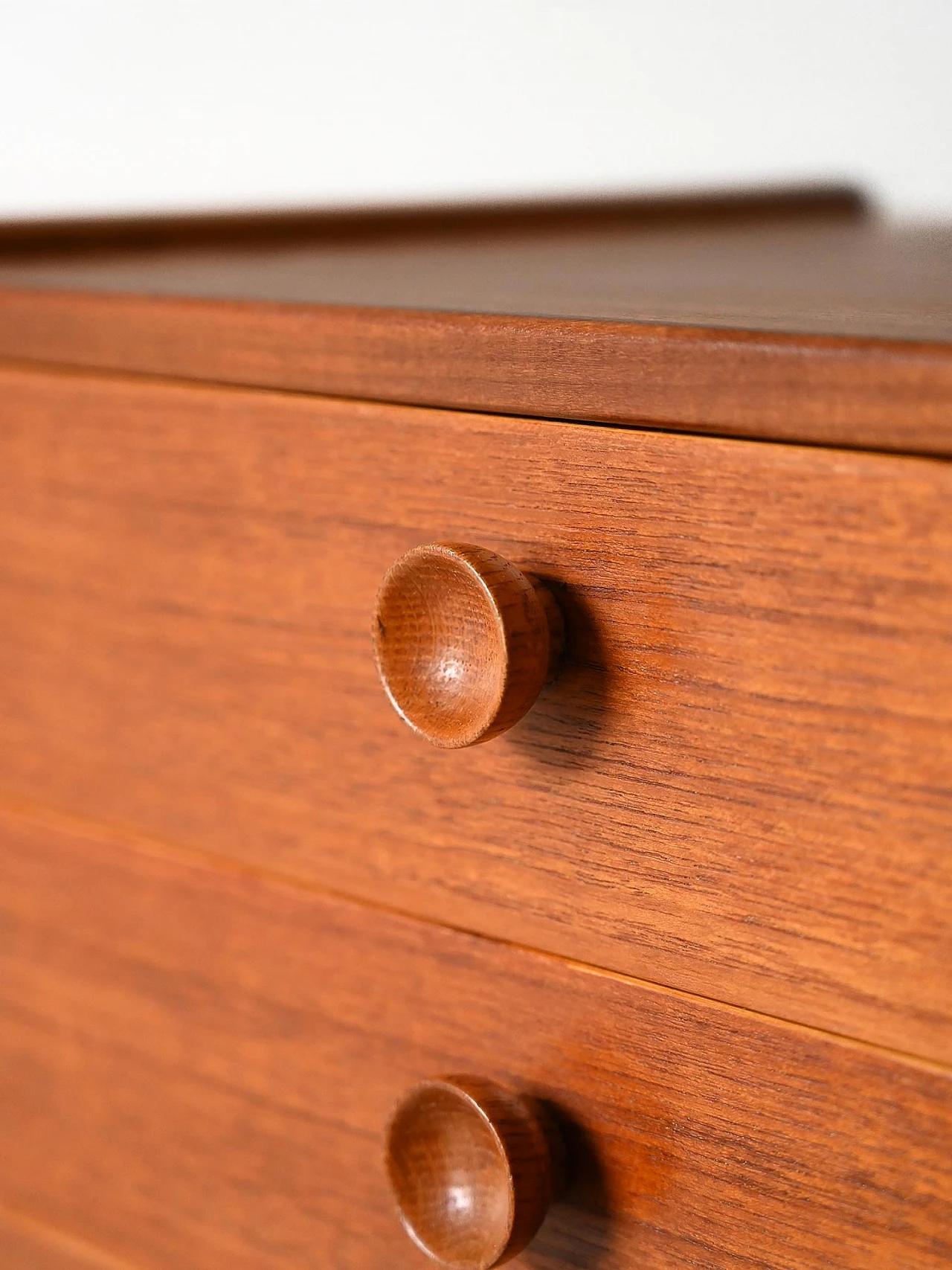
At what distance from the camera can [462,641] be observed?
35 cm

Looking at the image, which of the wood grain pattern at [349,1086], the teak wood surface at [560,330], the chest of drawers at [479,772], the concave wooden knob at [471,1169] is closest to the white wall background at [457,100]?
the teak wood surface at [560,330]

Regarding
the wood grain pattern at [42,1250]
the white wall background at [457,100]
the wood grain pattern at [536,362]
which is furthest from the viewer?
the white wall background at [457,100]

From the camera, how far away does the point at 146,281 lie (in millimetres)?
514

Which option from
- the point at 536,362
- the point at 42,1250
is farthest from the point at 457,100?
the point at 42,1250

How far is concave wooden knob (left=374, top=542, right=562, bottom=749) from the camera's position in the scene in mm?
328

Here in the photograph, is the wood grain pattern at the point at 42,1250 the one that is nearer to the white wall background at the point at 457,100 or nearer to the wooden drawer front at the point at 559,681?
the wooden drawer front at the point at 559,681

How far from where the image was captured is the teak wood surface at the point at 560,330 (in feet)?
0.97

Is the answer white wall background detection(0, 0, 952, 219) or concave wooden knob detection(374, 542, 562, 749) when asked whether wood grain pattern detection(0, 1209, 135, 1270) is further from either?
white wall background detection(0, 0, 952, 219)

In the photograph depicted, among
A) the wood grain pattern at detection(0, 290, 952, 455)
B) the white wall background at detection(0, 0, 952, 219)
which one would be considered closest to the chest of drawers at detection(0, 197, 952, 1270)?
the wood grain pattern at detection(0, 290, 952, 455)

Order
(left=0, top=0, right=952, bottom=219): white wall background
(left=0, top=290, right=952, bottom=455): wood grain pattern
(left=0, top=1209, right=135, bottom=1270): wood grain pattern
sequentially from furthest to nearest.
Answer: (left=0, top=0, right=952, bottom=219): white wall background < (left=0, top=1209, right=135, bottom=1270): wood grain pattern < (left=0, top=290, right=952, bottom=455): wood grain pattern

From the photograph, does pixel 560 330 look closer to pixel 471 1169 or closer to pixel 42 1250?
pixel 471 1169

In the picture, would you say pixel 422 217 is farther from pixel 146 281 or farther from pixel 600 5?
pixel 146 281

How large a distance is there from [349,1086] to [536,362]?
26 centimetres

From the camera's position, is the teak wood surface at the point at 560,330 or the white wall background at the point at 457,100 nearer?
the teak wood surface at the point at 560,330
